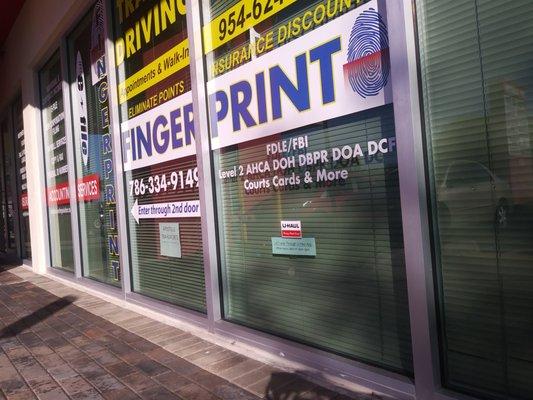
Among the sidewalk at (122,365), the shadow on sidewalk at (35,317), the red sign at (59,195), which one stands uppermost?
the red sign at (59,195)

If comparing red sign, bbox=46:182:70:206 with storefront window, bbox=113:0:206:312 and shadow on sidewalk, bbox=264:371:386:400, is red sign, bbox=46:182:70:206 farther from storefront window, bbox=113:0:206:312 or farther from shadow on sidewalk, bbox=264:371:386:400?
shadow on sidewalk, bbox=264:371:386:400

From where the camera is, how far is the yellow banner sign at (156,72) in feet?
15.6

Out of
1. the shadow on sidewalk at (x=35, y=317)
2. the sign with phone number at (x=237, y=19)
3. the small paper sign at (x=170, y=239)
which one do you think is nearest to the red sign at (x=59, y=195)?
the shadow on sidewalk at (x=35, y=317)

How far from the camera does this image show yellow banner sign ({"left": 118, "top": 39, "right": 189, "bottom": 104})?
4.75 m

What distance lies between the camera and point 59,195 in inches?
321

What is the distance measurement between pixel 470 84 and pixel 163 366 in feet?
9.26

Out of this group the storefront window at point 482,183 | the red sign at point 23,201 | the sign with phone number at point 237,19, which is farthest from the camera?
the red sign at point 23,201

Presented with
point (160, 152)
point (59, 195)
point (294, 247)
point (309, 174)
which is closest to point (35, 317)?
point (160, 152)

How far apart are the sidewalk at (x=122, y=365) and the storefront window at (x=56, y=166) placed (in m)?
2.59

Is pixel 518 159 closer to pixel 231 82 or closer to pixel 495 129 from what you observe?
pixel 495 129

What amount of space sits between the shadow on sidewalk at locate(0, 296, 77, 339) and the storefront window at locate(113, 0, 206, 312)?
104 centimetres

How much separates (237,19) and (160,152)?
1675mm

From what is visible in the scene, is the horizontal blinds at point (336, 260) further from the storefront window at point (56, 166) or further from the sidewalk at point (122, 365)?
the storefront window at point (56, 166)

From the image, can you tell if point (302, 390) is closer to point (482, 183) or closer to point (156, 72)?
point (482, 183)
